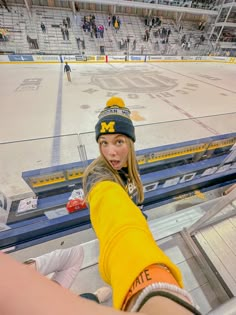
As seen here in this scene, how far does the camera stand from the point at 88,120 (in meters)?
3.82

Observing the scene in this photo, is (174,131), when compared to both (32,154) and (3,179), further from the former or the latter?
(3,179)

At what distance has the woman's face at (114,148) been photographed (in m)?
0.85

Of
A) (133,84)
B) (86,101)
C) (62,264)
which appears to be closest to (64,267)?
(62,264)

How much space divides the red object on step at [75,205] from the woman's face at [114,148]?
0.89 m

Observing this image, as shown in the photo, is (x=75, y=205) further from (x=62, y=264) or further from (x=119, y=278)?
(x=119, y=278)

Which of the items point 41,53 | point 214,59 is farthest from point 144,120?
point 214,59

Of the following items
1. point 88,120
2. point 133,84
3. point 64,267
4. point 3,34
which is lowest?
point 133,84

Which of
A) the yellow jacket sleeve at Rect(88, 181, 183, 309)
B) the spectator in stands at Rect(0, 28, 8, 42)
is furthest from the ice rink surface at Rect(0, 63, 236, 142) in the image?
the spectator in stands at Rect(0, 28, 8, 42)

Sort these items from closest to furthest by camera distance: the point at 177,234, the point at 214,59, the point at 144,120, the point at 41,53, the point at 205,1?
the point at 177,234 < the point at 144,120 < the point at 41,53 < the point at 214,59 < the point at 205,1

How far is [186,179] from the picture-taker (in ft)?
6.81

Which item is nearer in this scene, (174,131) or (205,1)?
(174,131)

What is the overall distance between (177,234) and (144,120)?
290 cm

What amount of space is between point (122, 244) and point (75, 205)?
1.30 m

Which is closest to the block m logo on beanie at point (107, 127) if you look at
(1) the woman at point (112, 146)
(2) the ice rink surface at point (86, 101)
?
(1) the woman at point (112, 146)
